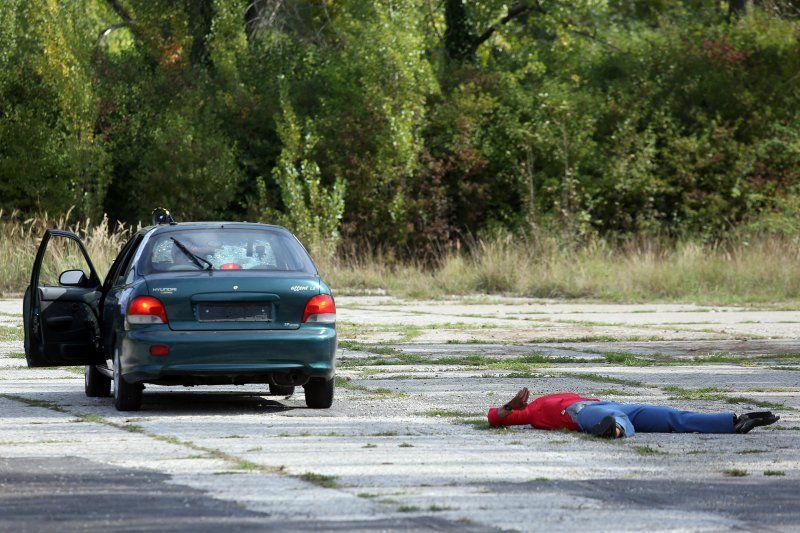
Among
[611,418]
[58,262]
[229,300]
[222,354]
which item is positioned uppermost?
[229,300]

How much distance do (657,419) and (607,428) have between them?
1.65 feet

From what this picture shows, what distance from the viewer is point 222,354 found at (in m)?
11.9

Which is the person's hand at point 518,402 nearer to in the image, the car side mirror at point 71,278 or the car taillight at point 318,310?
the car taillight at point 318,310

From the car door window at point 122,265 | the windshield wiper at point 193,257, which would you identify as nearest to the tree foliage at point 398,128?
the car door window at point 122,265

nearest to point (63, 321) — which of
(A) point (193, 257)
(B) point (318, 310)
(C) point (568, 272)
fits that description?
(A) point (193, 257)

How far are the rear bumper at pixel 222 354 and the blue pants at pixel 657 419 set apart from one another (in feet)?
7.54

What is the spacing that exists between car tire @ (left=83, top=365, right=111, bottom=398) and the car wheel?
1.25m

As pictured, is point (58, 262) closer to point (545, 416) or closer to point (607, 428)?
point (545, 416)

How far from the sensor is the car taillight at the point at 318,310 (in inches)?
482

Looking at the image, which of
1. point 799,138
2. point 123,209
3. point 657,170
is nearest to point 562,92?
point 657,170

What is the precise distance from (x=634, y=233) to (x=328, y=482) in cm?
3253

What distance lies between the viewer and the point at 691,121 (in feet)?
138

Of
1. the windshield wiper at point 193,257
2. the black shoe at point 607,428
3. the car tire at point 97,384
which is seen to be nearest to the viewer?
the black shoe at point 607,428

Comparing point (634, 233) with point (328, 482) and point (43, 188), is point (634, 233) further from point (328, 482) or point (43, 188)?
point (328, 482)
